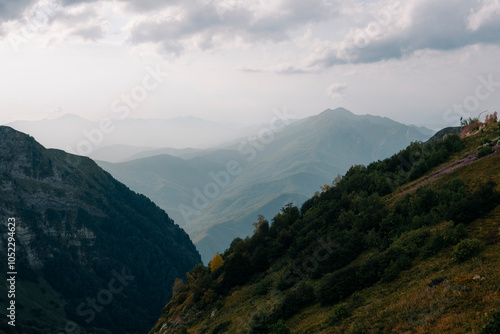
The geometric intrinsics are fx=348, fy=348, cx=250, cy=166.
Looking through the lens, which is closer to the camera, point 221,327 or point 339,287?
point 339,287

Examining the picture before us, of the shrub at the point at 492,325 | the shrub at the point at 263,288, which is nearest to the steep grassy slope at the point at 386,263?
the shrub at the point at 492,325

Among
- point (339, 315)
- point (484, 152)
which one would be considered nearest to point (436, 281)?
point (339, 315)

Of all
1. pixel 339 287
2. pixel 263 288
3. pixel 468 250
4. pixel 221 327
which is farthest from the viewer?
pixel 263 288

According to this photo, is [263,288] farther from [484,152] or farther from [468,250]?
[484,152]

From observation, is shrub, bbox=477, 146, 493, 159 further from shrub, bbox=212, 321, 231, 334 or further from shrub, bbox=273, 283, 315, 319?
shrub, bbox=212, 321, 231, 334

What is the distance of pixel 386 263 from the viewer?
3028 centimetres

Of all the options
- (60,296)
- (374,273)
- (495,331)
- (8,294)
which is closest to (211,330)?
(374,273)

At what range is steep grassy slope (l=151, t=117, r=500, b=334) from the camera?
2150 centimetres

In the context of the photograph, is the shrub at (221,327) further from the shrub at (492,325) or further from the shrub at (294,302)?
the shrub at (492,325)

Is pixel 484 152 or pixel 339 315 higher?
pixel 484 152

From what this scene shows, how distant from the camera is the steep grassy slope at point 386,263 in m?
21.5

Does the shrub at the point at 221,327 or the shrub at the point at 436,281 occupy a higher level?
the shrub at the point at 436,281

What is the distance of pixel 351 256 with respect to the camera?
37562 mm

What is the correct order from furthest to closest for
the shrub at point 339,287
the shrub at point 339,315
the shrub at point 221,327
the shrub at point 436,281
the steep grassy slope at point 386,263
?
the shrub at point 221,327
the shrub at point 339,287
the shrub at point 339,315
the shrub at point 436,281
the steep grassy slope at point 386,263
